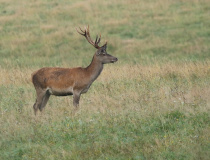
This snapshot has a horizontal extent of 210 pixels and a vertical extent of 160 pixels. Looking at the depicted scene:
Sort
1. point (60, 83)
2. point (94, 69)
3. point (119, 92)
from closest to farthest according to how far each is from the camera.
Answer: point (60, 83) < point (94, 69) < point (119, 92)

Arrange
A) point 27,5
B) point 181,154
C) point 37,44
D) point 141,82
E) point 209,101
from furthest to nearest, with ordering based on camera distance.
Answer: point 27,5
point 37,44
point 141,82
point 209,101
point 181,154

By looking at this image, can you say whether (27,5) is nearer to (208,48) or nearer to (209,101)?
(208,48)

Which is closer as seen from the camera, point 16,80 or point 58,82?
point 58,82

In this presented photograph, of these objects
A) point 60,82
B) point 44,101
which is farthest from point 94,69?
point 44,101

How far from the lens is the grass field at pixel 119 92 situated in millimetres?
8039

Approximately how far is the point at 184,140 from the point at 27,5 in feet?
85.6

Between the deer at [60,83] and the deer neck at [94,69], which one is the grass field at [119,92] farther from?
the deer neck at [94,69]

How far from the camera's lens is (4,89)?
13984mm

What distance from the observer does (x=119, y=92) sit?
41.4ft

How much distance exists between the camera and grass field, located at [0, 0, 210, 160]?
8.04 meters

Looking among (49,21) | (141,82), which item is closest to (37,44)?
(49,21)

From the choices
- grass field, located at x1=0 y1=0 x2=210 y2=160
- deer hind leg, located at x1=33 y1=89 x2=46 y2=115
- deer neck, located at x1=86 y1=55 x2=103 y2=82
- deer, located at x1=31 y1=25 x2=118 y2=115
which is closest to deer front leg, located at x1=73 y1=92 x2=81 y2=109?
deer, located at x1=31 y1=25 x2=118 y2=115

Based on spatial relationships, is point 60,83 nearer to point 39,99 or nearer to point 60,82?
point 60,82

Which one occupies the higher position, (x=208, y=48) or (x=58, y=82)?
(x=58, y=82)
